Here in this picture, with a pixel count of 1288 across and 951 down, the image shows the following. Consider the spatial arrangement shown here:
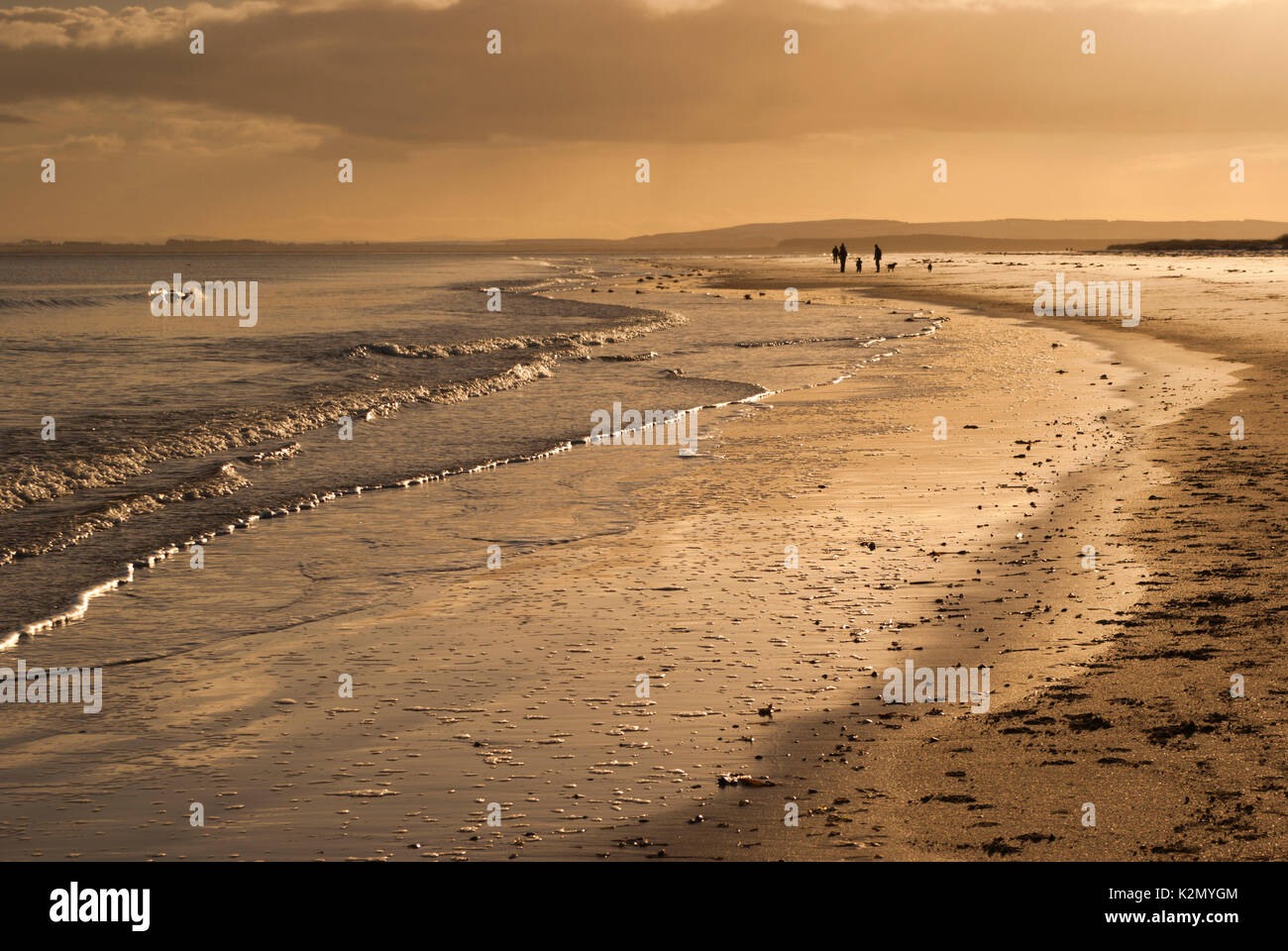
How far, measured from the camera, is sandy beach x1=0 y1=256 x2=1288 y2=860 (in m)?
5.45

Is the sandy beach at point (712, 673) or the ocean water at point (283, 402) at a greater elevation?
the ocean water at point (283, 402)

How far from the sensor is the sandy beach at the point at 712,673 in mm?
5445

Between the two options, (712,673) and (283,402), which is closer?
(712,673)

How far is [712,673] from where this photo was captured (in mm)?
7551

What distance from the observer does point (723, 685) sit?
732 cm

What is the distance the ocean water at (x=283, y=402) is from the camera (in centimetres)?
1226

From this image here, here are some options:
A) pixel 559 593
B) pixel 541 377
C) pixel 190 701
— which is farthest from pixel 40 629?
pixel 541 377

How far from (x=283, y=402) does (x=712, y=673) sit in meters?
17.2

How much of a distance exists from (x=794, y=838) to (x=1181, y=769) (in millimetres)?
2103

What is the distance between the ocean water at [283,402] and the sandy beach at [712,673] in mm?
959

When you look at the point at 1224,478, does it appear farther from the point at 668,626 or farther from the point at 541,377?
the point at 541,377

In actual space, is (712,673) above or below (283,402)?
below

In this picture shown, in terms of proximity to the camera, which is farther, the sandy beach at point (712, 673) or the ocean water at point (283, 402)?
the ocean water at point (283, 402)

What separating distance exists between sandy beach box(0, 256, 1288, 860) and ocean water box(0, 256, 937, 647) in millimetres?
959
